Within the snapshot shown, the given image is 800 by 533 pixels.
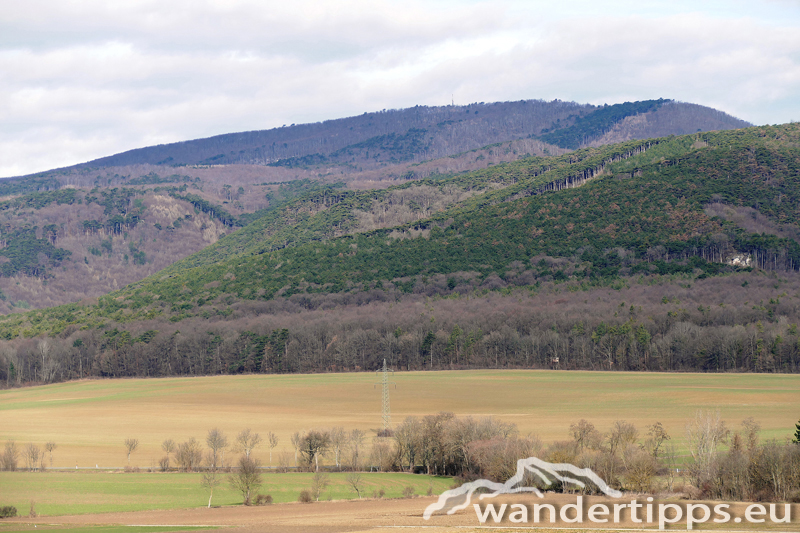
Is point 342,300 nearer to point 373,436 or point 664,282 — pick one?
point 664,282

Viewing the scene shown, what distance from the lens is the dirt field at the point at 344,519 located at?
44.4m

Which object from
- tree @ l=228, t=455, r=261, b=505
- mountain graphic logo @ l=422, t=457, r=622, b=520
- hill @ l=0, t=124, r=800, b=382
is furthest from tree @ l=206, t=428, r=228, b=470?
hill @ l=0, t=124, r=800, b=382

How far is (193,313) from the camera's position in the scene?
18212 cm

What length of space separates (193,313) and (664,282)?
101193mm

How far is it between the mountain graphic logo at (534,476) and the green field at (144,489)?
152 inches

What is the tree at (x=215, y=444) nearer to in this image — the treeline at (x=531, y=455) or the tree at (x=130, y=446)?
the treeline at (x=531, y=455)

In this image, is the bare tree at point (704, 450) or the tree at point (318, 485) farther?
the tree at point (318, 485)

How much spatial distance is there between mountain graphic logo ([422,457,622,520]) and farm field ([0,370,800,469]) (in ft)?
59.7

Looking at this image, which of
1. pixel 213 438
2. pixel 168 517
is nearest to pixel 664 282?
pixel 213 438

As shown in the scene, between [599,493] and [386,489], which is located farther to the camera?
[386,489]

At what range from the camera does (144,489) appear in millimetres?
63656

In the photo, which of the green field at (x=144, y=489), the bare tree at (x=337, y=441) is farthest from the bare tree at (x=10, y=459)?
the bare tree at (x=337, y=441)

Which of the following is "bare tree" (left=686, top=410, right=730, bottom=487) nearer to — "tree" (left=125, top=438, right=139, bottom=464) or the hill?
"tree" (left=125, top=438, right=139, bottom=464)

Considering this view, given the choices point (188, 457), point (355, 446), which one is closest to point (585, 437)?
point (355, 446)
